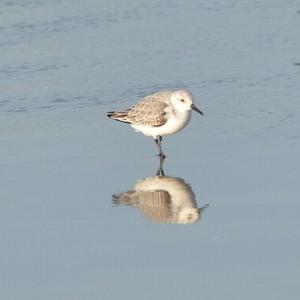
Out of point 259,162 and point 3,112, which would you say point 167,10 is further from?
point 259,162

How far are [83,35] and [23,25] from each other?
840 millimetres

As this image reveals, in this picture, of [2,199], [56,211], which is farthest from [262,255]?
[2,199]

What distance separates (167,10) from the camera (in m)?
14.9

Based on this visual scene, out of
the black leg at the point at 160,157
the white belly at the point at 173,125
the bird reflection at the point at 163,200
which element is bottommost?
the bird reflection at the point at 163,200

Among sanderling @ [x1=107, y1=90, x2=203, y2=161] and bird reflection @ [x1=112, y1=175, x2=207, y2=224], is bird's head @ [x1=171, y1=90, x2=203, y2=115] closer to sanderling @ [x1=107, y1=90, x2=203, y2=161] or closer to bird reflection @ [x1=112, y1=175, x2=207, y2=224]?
sanderling @ [x1=107, y1=90, x2=203, y2=161]

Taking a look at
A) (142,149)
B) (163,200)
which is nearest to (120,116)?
(142,149)

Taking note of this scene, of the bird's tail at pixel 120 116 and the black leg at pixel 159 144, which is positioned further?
the bird's tail at pixel 120 116

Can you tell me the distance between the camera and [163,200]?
8.24 meters

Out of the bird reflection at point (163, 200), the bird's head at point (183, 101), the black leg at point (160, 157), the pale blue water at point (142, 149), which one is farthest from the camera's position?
the bird's head at point (183, 101)

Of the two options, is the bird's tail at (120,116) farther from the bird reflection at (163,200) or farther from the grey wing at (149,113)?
Result: the bird reflection at (163,200)

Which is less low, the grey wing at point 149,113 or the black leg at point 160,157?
the grey wing at point 149,113

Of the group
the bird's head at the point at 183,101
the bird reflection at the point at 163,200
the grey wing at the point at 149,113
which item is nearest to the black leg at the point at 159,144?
the grey wing at the point at 149,113

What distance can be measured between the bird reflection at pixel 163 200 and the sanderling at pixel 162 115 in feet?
2.78

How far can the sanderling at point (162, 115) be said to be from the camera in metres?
9.59
